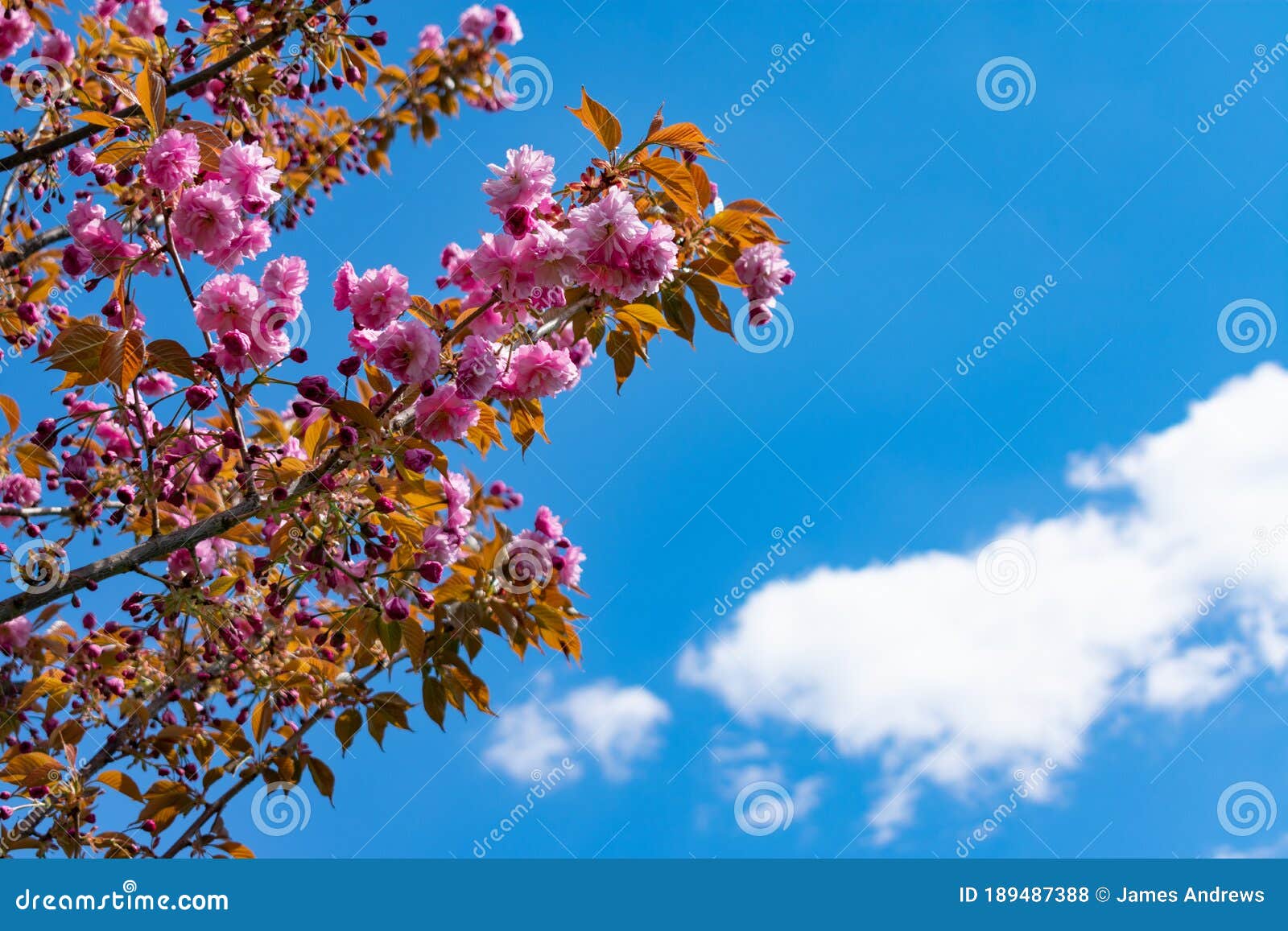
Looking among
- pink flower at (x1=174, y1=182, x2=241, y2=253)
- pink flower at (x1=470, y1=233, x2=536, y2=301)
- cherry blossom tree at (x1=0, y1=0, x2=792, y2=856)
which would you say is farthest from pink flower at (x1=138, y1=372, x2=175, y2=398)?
pink flower at (x1=470, y1=233, x2=536, y2=301)

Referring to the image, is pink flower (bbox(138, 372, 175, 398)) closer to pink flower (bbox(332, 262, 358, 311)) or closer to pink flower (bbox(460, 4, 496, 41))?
pink flower (bbox(332, 262, 358, 311))

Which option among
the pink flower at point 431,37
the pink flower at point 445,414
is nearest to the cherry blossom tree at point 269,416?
the pink flower at point 445,414

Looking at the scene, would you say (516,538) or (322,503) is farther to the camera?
(516,538)

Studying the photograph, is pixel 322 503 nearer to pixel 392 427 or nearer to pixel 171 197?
pixel 392 427

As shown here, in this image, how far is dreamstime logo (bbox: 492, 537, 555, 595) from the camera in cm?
230

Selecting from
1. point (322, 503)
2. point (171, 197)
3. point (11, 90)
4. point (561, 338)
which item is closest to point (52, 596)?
point (322, 503)

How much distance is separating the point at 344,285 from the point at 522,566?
83 cm

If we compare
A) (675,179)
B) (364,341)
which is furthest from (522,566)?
(675,179)

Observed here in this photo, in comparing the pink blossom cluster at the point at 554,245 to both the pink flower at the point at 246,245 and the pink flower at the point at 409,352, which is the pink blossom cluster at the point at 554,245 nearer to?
the pink flower at the point at 409,352

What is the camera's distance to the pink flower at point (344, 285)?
1885 millimetres

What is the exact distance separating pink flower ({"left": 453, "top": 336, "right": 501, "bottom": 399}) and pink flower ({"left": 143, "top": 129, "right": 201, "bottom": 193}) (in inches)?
25.9

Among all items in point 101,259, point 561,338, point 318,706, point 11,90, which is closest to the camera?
point 101,259

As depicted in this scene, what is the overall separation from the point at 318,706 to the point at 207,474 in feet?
3.10

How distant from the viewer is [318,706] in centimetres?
252
